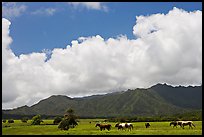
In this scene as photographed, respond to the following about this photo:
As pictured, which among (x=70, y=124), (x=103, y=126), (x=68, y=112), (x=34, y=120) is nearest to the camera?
(x=103, y=126)

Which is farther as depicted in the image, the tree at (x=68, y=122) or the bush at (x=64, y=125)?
the tree at (x=68, y=122)

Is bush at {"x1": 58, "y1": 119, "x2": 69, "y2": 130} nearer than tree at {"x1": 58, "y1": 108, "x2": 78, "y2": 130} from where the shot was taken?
Yes

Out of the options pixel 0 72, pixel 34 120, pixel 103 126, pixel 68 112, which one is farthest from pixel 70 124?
pixel 0 72

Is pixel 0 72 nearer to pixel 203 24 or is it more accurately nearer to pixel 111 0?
pixel 111 0

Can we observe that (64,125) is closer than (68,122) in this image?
Yes

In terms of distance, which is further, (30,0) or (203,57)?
(30,0)

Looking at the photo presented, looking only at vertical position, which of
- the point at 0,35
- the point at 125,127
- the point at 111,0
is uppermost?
the point at 111,0

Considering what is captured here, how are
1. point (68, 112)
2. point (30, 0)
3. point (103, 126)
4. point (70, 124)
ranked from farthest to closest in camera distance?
1. point (68, 112)
2. point (70, 124)
3. point (103, 126)
4. point (30, 0)

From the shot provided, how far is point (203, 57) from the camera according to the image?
14.3 m

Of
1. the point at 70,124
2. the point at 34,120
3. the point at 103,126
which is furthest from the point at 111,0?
the point at 34,120

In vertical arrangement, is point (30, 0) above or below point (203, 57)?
above

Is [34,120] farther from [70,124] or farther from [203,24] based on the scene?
[203,24]

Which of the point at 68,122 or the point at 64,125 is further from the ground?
the point at 68,122

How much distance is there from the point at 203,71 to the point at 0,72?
30.6 ft
